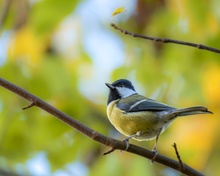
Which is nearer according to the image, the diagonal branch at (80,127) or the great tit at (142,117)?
the diagonal branch at (80,127)

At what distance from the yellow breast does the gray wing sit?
0.09 ft

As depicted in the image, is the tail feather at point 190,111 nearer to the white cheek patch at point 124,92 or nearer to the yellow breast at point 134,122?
the yellow breast at point 134,122

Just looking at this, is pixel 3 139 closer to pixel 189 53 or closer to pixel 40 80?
pixel 40 80

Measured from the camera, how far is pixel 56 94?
2902 mm

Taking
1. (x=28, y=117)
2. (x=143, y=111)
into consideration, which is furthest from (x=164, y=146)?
(x=143, y=111)

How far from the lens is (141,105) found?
6.92 feet

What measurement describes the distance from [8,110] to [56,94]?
0.96 ft

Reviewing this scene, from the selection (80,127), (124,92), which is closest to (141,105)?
(124,92)

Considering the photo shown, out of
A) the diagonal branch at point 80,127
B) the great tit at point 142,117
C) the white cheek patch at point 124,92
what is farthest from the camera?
the white cheek patch at point 124,92

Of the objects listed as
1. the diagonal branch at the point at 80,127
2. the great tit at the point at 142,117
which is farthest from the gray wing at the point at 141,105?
the diagonal branch at the point at 80,127

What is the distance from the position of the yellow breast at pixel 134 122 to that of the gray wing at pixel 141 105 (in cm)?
3

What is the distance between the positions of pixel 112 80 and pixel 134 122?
766 mm

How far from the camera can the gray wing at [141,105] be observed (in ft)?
6.68

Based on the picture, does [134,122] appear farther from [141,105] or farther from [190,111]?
[190,111]
